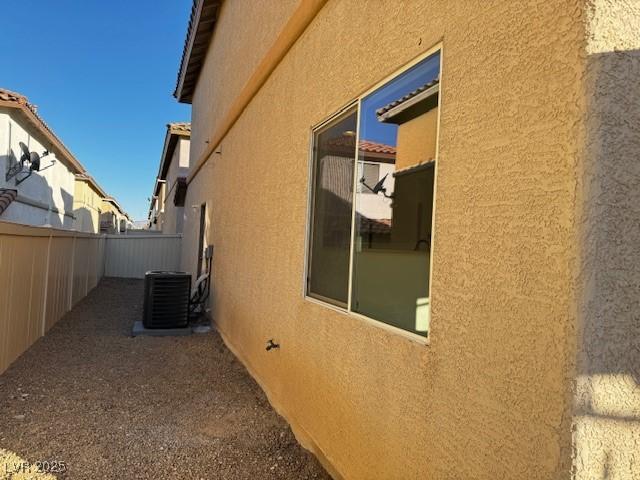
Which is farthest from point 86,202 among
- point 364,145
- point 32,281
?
point 364,145

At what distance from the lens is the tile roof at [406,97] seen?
8.54ft

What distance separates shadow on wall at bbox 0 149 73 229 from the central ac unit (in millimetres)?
4727

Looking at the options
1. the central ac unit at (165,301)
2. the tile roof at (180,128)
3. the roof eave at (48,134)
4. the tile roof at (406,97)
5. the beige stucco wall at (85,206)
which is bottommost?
the central ac unit at (165,301)

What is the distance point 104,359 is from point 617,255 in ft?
22.9

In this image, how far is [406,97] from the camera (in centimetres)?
292

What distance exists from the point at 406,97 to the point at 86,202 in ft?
96.1

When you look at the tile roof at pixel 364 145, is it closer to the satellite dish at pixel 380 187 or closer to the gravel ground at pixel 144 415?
the satellite dish at pixel 380 187

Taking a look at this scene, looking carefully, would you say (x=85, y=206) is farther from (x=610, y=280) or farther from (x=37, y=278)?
(x=610, y=280)

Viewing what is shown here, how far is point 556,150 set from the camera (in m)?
1.68

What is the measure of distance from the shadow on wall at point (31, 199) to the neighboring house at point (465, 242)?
33.1 ft

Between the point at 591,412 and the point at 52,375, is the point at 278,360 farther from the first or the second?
the point at 591,412

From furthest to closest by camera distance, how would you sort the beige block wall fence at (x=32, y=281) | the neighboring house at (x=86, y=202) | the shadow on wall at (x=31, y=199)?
the neighboring house at (x=86, y=202) → the shadow on wall at (x=31, y=199) → the beige block wall fence at (x=32, y=281)

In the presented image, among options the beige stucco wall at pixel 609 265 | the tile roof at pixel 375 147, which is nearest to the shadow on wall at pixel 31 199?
the tile roof at pixel 375 147

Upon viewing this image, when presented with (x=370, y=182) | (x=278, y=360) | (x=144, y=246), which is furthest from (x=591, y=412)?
(x=144, y=246)
